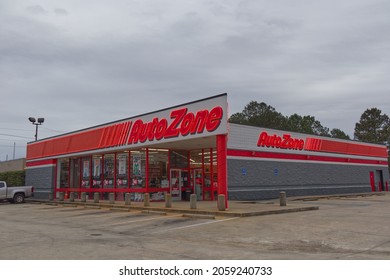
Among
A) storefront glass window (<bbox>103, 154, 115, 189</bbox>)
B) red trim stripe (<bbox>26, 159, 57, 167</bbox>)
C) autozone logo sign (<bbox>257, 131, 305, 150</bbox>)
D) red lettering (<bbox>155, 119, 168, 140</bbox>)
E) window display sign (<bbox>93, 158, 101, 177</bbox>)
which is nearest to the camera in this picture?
red lettering (<bbox>155, 119, 168, 140</bbox>)

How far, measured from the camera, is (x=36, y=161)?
123 feet

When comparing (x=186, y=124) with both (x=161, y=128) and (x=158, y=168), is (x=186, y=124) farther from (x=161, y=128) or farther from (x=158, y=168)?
(x=158, y=168)

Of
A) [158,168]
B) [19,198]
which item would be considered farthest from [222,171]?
[19,198]

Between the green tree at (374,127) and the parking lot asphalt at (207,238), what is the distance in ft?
218

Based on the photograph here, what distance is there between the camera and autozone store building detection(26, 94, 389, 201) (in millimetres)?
21703


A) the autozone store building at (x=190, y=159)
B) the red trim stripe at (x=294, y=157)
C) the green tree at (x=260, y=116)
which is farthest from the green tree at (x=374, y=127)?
the autozone store building at (x=190, y=159)

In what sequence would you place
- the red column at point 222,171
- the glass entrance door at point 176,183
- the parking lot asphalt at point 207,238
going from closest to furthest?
1. the parking lot asphalt at point 207,238
2. the red column at point 222,171
3. the glass entrance door at point 176,183

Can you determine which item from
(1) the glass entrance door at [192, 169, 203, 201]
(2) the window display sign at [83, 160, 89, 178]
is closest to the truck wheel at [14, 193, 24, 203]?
(2) the window display sign at [83, 160, 89, 178]

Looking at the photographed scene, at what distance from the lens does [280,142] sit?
29.5 metres

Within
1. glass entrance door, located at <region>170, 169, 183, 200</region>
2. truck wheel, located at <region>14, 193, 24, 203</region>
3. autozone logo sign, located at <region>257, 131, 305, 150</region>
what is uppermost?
autozone logo sign, located at <region>257, 131, 305, 150</region>

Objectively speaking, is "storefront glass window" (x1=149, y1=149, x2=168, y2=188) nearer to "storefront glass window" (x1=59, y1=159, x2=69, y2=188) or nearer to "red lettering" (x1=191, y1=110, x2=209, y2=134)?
"red lettering" (x1=191, y1=110, x2=209, y2=134)

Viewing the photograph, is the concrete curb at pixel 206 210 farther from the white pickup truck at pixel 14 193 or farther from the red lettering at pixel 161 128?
the white pickup truck at pixel 14 193

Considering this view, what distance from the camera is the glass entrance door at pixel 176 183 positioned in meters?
25.9

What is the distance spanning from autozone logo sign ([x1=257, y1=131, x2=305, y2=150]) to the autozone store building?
0.02m
